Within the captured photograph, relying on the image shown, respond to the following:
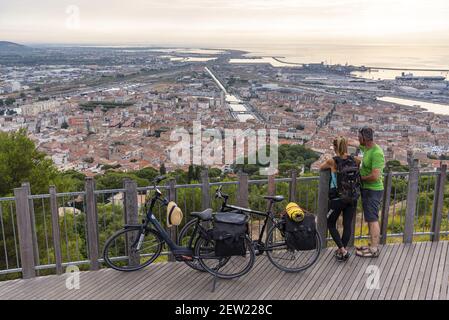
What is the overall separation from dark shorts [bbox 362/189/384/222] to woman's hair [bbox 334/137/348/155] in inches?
26.0

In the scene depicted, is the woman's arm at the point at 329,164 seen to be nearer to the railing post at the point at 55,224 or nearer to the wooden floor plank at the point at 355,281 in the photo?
the wooden floor plank at the point at 355,281

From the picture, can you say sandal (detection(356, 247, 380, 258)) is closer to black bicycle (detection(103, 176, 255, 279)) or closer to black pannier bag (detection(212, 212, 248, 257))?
black bicycle (detection(103, 176, 255, 279))

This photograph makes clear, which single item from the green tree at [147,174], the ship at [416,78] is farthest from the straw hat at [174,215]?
the ship at [416,78]

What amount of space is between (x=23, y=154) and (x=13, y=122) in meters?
45.5

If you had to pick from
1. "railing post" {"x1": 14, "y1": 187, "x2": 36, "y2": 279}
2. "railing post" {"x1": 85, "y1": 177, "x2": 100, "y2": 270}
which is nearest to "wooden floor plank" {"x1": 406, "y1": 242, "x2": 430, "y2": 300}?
"railing post" {"x1": 85, "y1": 177, "x2": 100, "y2": 270}

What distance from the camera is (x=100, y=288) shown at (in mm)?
4430

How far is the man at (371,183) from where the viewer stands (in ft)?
15.9

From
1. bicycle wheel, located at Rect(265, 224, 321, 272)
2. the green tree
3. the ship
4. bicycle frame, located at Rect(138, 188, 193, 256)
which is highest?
bicycle frame, located at Rect(138, 188, 193, 256)

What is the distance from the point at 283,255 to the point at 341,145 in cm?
142

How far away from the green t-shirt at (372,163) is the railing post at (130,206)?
2688mm

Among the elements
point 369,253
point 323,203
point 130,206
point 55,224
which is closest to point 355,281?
point 369,253

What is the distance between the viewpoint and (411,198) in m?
5.54

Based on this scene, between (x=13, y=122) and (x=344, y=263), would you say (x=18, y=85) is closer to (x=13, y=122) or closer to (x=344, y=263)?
(x=13, y=122)

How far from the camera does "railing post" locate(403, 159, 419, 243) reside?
17.6 ft
